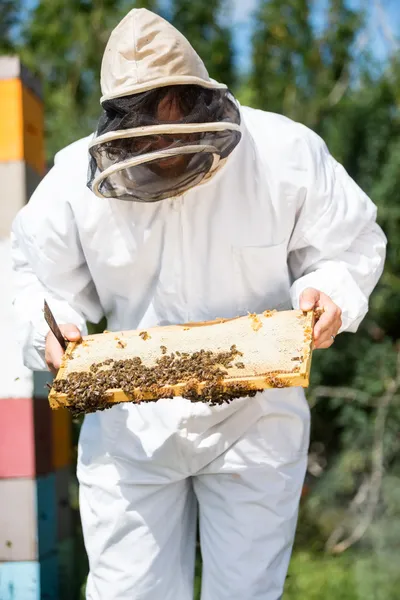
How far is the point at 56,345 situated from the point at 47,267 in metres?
0.25

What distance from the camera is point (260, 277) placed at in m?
2.27

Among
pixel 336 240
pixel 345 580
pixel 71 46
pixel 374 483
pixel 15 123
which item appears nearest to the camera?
pixel 336 240

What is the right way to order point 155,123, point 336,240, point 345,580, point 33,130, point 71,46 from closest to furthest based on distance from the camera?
A: point 155,123
point 336,240
point 33,130
point 345,580
point 71,46

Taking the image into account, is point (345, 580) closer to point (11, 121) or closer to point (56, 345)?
point (56, 345)

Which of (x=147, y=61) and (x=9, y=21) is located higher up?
(x=147, y=61)

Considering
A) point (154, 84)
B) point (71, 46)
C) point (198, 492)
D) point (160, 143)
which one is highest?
point (154, 84)

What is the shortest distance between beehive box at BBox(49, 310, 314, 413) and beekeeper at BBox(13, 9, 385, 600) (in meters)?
0.12

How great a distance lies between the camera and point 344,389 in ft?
12.7

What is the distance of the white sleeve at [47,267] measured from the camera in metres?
2.27

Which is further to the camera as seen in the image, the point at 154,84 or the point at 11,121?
the point at 11,121

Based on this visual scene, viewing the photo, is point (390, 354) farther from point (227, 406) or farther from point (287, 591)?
point (227, 406)

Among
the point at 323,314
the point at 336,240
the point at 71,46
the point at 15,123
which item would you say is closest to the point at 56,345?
the point at 323,314

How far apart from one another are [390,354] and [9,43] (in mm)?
3453

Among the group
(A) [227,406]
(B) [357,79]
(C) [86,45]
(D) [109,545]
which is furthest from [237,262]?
(C) [86,45]
